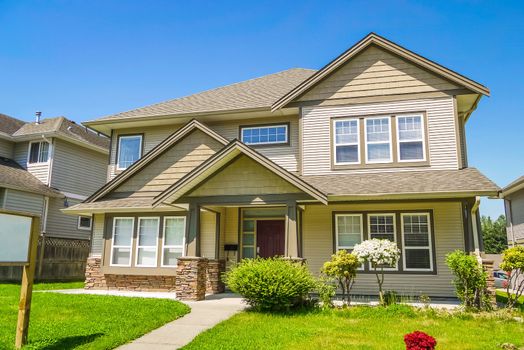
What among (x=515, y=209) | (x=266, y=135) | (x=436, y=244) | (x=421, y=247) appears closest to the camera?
(x=436, y=244)

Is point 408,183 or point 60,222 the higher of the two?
point 408,183

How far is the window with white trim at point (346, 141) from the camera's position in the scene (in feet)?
45.9

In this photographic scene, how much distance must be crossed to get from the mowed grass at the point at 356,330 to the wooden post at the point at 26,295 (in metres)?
2.61

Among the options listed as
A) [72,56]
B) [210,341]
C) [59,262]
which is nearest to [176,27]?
[72,56]

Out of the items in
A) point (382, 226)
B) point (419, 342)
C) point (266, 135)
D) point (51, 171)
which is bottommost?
point (419, 342)

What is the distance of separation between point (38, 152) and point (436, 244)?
19241 mm

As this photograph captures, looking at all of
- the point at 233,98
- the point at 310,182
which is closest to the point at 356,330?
the point at 310,182

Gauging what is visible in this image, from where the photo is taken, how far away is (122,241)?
49.8 feet

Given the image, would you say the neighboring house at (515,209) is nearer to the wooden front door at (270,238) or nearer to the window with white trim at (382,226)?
the window with white trim at (382,226)

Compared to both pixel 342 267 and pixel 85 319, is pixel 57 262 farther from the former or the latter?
pixel 342 267

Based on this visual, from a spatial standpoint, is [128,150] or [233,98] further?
[128,150]

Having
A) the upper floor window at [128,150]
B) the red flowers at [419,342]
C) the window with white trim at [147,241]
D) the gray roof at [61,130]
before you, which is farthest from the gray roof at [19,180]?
the red flowers at [419,342]

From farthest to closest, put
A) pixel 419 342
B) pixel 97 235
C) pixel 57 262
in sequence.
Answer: pixel 57 262, pixel 97 235, pixel 419 342

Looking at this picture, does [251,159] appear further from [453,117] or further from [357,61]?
[453,117]
